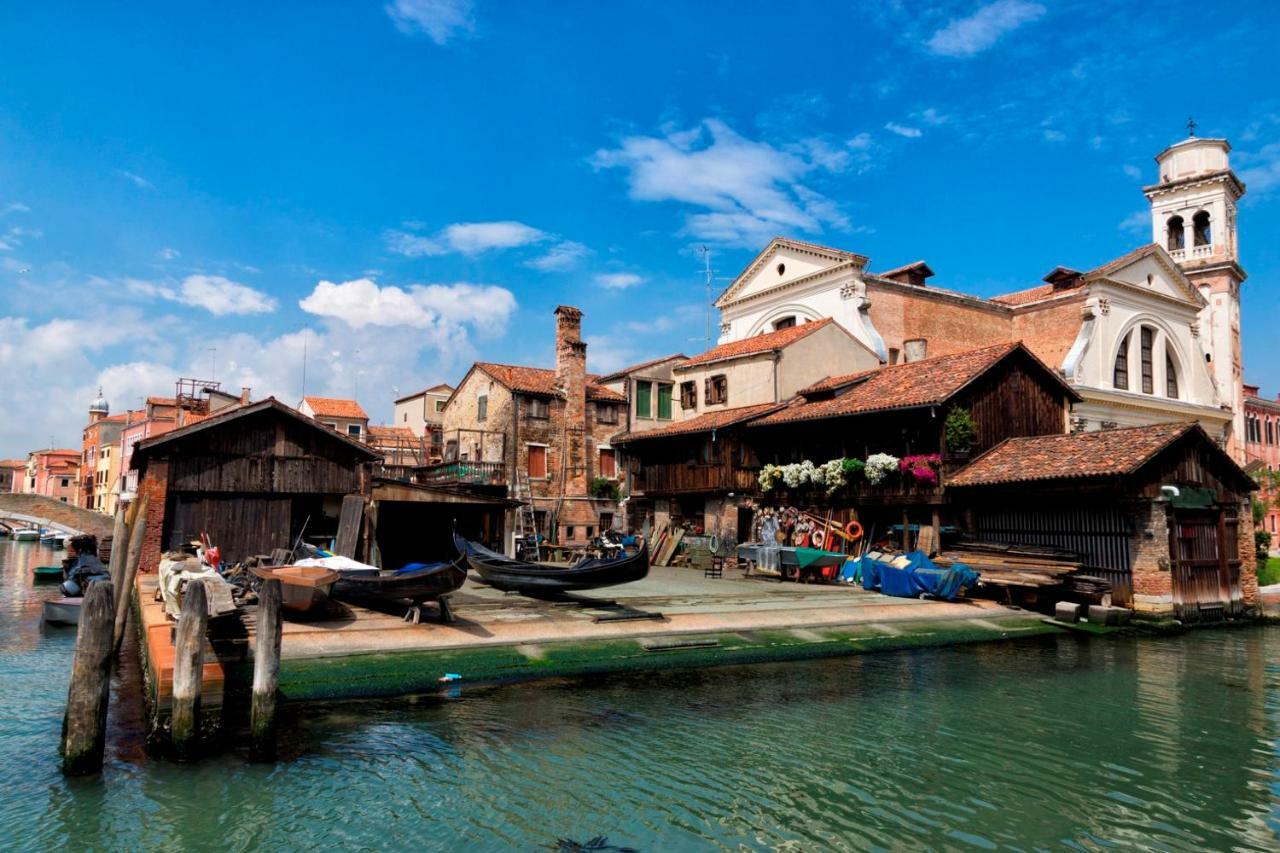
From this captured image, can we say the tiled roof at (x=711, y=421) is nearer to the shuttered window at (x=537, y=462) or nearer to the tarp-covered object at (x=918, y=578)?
A: the shuttered window at (x=537, y=462)

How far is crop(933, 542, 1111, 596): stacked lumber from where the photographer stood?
19500mm

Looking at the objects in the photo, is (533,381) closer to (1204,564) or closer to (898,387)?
(898,387)

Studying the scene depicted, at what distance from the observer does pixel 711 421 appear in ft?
102

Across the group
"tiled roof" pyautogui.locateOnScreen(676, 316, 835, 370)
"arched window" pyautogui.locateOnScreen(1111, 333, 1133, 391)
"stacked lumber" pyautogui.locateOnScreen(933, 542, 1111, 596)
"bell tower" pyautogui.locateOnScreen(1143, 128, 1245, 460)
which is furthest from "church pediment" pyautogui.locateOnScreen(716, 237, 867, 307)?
"bell tower" pyautogui.locateOnScreen(1143, 128, 1245, 460)

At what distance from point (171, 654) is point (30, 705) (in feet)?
7.95

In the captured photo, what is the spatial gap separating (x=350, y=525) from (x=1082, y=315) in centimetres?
2912

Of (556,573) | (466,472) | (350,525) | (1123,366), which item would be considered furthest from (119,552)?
(1123,366)

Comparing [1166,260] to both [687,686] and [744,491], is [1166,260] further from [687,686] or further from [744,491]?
[687,686]

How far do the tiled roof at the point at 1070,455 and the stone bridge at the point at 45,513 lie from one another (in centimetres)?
3468

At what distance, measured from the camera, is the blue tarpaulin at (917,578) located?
2000cm

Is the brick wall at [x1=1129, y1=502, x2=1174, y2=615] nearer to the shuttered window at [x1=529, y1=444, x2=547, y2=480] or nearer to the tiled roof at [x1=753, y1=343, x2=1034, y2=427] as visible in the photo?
the tiled roof at [x1=753, y1=343, x2=1034, y2=427]

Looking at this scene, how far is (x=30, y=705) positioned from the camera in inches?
464

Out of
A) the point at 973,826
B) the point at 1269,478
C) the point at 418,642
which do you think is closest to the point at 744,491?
the point at 418,642

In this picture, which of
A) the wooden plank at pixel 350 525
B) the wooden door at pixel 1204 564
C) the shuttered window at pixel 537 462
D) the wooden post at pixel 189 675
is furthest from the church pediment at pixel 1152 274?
the wooden post at pixel 189 675
